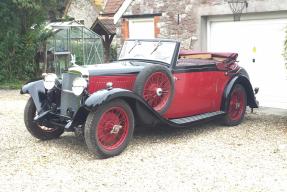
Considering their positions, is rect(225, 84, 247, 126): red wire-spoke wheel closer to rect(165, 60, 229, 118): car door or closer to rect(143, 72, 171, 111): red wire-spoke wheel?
rect(165, 60, 229, 118): car door

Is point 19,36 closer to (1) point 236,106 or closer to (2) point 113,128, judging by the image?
(1) point 236,106

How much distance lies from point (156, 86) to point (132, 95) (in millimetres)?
660

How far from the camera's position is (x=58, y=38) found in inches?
666

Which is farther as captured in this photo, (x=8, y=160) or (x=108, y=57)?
(x=108, y=57)

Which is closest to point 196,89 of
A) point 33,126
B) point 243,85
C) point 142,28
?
point 243,85

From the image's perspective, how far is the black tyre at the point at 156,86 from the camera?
22.5 ft

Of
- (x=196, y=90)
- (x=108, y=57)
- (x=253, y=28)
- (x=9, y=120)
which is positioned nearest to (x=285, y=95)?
(x=253, y=28)

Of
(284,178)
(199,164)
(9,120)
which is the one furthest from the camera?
(9,120)

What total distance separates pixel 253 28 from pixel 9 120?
5.73 m

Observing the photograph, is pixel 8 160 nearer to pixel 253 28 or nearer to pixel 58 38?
Result: pixel 253 28

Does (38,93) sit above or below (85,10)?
below

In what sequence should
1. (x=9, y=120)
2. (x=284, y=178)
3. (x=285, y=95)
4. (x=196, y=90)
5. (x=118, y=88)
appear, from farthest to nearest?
(x=285, y=95) → (x=9, y=120) → (x=196, y=90) → (x=118, y=88) → (x=284, y=178)

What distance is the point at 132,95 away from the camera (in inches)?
259

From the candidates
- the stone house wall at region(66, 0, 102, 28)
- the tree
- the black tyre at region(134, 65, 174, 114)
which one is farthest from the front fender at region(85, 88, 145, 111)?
the stone house wall at region(66, 0, 102, 28)
